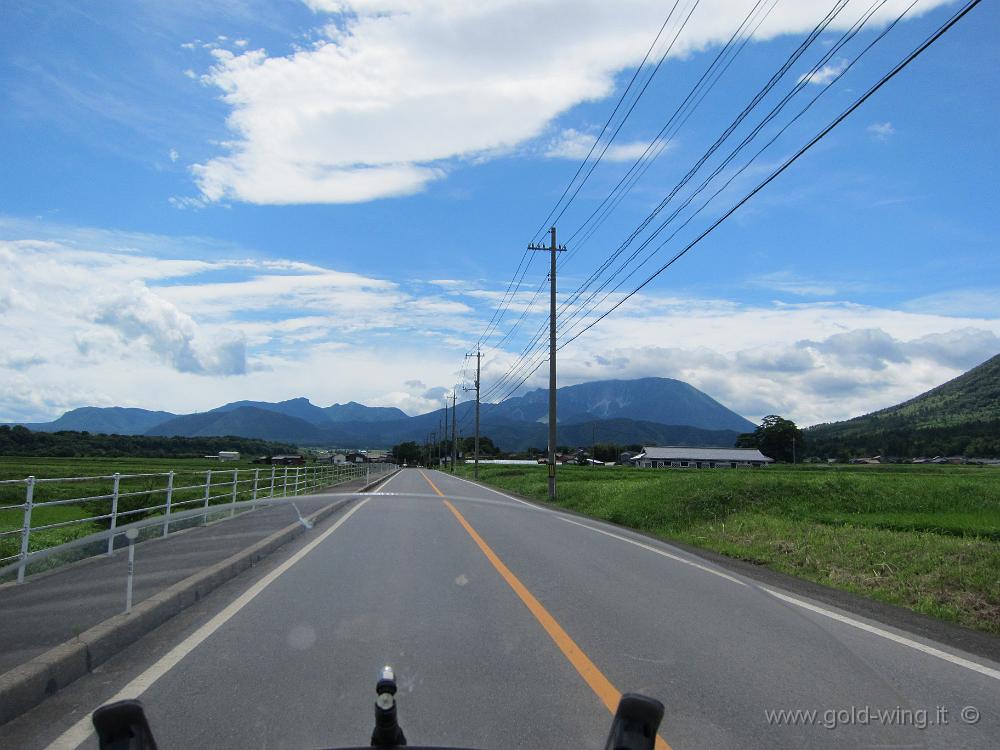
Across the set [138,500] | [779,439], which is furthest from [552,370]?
[779,439]

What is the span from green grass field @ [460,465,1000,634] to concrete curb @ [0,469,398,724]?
9222 mm

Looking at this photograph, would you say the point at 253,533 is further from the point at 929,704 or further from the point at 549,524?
the point at 929,704

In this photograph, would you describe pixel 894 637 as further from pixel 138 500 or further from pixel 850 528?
pixel 138 500

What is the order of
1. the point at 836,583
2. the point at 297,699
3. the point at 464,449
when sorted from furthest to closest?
1. the point at 464,449
2. the point at 836,583
3. the point at 297,699

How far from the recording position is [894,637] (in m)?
7.94

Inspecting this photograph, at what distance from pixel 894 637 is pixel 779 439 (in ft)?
516

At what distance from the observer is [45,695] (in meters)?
5.40

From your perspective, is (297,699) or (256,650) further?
(256,650)

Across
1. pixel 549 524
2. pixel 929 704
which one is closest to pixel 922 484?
pixel 549 524

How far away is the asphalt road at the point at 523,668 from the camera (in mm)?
4812

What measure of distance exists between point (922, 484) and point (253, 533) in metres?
26.1

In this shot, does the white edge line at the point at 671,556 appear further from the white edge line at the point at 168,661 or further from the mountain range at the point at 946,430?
the mountain range at the point at 946,430

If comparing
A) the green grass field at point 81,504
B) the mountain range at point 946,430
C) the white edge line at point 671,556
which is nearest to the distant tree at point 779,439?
the mountain range at point 946,430

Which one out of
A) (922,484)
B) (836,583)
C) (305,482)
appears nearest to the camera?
(836,583)
